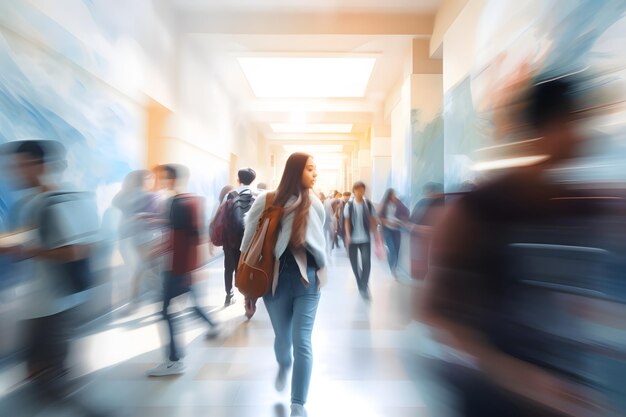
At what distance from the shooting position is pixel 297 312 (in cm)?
237

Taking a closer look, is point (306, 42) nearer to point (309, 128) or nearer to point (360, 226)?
point (360, 226)

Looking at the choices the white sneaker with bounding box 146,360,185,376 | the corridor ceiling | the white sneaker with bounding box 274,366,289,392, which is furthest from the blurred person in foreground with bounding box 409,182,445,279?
the corridor ceiling

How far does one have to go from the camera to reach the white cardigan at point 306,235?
2.36m

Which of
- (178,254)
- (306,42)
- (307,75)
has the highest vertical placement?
(307,75)

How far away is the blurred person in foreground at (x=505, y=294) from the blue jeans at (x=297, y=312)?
1279 mm

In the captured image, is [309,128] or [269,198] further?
[309,128]

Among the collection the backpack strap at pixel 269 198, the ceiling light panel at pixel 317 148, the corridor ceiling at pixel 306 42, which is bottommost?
the backpack strap at pixel 269 198

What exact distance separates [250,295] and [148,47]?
199 inches

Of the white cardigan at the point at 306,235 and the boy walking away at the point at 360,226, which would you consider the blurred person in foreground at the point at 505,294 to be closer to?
the white cardigan at the point at 306,235

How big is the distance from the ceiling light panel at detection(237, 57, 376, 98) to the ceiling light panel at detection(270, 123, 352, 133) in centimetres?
437

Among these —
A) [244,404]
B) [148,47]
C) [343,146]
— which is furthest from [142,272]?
[343,146]

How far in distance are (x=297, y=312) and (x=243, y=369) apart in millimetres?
1245

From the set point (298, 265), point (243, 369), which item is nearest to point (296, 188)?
point (298, 265)

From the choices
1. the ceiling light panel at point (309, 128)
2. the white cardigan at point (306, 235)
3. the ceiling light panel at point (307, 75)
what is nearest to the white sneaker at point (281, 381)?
the white cardigan at point (306, 235)
